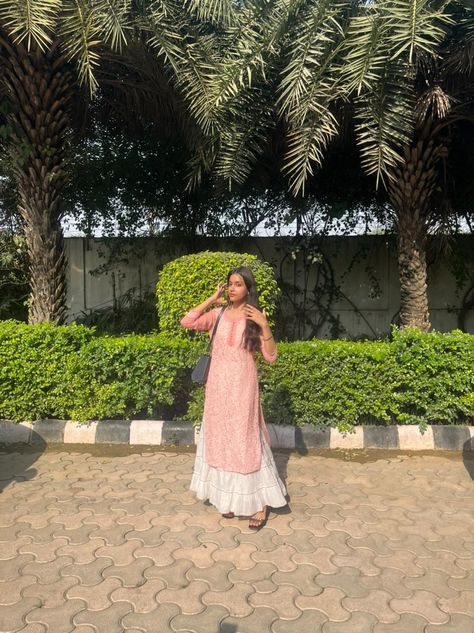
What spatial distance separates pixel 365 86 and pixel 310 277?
15.9 feet

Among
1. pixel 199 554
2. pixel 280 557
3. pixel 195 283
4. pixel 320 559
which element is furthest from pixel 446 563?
pixel 195 283

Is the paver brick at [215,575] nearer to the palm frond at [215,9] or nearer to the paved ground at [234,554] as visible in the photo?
the paved ground at [234,554]

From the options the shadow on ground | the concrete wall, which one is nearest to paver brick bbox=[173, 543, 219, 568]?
the shadow on ground

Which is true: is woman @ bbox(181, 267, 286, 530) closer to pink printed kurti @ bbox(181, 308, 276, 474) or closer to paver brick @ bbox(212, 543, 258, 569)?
pink printed kurti @ bbox(181, 308, 276, 474)

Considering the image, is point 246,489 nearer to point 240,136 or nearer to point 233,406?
point 233,406

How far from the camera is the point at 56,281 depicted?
5941 millimetres

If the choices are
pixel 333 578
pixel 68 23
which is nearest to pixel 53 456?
pixel 333 578

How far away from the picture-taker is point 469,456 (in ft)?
14.6

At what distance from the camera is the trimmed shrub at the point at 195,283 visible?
493cm

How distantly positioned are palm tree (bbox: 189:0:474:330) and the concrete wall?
10.4 ft

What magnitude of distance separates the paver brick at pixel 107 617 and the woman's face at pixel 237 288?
5.64 ft

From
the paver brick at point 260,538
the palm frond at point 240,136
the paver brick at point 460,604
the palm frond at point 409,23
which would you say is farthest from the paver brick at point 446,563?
the palm frond at point 240,136

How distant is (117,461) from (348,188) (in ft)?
21.4

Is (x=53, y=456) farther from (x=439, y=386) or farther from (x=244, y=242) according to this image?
(x=244, y=242)
